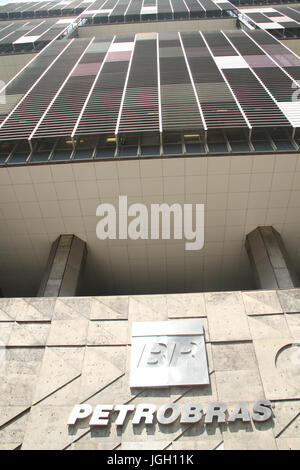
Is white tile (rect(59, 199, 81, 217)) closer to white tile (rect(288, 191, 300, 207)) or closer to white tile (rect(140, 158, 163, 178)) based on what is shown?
white tile (rect(140, 158, 163, 178))

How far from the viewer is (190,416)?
345 inches

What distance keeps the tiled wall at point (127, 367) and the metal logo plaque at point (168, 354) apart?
237 mm

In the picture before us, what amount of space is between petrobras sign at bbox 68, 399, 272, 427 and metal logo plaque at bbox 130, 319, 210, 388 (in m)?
0.65

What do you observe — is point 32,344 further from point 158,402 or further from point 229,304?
point 229,304

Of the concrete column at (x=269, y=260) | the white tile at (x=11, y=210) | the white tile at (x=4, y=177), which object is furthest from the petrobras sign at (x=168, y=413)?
the white tile at (x=4, y=177)

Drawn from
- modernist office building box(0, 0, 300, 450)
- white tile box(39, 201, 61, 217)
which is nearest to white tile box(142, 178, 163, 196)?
modernist office building box(0, 0, 300, 450)

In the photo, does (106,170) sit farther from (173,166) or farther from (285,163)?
(285,163)

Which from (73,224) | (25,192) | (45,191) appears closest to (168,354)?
(73,224)

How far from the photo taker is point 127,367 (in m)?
9.89

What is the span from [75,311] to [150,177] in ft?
22.3

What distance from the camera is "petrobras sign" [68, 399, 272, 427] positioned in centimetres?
866

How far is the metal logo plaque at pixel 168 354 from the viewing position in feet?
31.2

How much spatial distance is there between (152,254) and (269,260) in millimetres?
5937

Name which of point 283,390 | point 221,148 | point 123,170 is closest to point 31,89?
point 123,170
